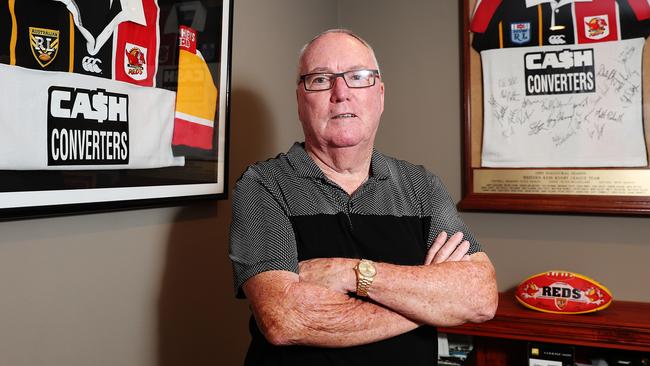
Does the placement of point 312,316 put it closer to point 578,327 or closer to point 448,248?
point 448,248

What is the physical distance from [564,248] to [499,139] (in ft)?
1.87

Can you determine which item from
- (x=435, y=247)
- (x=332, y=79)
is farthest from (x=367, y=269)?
(x=332, y=79)

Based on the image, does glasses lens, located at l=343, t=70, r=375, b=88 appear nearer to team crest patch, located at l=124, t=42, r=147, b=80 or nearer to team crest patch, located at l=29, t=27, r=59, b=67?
team crest patch, located at l=124, t=42, r=147, b=80

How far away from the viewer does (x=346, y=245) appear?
4.17 ft

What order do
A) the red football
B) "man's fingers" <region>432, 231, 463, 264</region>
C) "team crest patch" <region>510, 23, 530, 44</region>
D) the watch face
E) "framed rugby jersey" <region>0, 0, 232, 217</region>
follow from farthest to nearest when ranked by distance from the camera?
1. "team crest patch" <region>510, 23, 530, 44</region>
2. the red football
3. "man's fingers" <region>432, 231, 463, 264</region>
4. the watch face
5. "framed rugby jersey" <region>0, 0, 232, 217</region>

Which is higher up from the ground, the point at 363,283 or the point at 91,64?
the point at 91,64

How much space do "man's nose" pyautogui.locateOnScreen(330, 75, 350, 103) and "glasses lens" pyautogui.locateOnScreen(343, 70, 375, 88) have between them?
0.01 metres

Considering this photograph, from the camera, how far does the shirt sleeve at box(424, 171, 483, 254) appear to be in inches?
54.4

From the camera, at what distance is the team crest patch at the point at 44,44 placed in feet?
3.55

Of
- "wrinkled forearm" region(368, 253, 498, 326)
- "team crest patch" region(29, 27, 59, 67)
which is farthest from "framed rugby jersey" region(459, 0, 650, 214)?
"team crest patch" region(29, 27, 59, 67)

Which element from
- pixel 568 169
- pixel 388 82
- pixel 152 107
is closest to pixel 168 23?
pixel 152 107

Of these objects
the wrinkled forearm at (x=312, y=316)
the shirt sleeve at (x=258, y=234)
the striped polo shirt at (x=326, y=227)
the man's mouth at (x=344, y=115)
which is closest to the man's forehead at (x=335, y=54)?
the man's mouth at (x=344, y=115)

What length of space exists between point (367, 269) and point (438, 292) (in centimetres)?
18

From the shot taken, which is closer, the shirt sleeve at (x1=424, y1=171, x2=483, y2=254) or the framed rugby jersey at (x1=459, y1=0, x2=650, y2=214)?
the shirt sleeve at (x1=424, y1=171, x2=483, y2=254)
